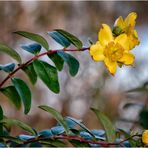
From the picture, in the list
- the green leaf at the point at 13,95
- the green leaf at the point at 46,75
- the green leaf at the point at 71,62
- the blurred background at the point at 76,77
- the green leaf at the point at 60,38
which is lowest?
the green leaf at the point at 13,95

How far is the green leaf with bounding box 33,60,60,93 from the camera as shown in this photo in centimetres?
71

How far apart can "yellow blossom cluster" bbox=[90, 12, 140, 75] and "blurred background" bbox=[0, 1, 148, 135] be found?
187cm

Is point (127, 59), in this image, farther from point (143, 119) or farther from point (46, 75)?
point (143, 119)

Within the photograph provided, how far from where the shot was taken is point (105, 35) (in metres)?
0.68

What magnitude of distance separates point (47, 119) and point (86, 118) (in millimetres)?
287

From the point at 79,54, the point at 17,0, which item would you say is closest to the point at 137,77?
the point at 79,54

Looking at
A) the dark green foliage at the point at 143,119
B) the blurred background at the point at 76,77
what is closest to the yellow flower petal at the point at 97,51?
the dark green foliage at the point at 143,119

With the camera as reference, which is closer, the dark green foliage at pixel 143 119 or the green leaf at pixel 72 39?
the green leaf at pixel 72 39

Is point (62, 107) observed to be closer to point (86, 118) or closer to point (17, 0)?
point (86, 118)

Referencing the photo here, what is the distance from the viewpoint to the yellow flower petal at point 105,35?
675mm

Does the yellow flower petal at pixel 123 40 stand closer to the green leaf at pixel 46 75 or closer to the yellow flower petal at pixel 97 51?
the yellow flower petal at pixel 97 51

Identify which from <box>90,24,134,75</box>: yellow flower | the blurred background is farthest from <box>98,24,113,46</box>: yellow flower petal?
the blurred background

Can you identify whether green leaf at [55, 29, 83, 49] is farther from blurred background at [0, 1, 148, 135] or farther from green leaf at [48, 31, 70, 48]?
blurred background at [0, 1, 148, 135]

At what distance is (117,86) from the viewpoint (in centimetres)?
285
